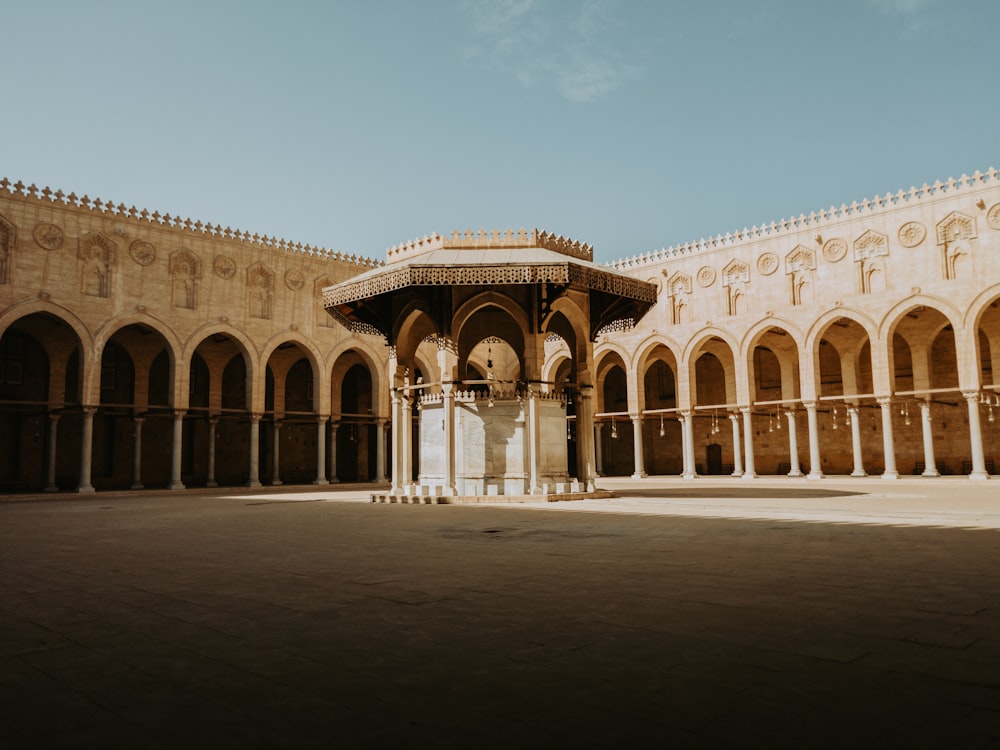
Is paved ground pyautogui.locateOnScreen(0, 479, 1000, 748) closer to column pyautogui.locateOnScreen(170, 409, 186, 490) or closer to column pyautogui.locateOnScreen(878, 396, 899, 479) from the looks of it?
column pyautogui.locateOnScreen(170, 409, 186, 490)

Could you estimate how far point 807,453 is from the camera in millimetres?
32344

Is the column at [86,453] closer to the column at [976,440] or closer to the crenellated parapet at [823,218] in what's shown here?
the crenellated parapet at [823,218]

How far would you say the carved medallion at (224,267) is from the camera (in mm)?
26281

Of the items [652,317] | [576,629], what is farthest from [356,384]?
[576,629]

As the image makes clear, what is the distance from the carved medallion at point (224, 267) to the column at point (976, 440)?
2390cm

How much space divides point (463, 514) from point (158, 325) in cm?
1629

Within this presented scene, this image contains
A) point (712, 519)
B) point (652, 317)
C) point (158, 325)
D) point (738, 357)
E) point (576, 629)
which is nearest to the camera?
point (576, 629)

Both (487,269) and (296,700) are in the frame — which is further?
(487,269)

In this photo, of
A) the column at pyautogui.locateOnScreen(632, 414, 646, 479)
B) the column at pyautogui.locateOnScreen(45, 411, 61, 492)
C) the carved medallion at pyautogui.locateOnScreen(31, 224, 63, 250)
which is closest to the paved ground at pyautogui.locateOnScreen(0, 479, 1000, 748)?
the carved medallion at pyautogui.locateOnScreen(31, 224, 63, 250)

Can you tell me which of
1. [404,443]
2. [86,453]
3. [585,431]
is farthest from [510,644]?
[86,453]

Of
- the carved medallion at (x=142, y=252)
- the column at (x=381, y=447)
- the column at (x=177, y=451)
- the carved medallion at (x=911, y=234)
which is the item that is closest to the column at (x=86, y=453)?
the column at (x=177, y=451)

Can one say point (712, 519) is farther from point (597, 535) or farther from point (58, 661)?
point (58, 661)

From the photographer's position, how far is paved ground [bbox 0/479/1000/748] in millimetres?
2494

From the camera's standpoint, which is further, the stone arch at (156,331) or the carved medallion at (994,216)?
the stone arch at (156,331)
